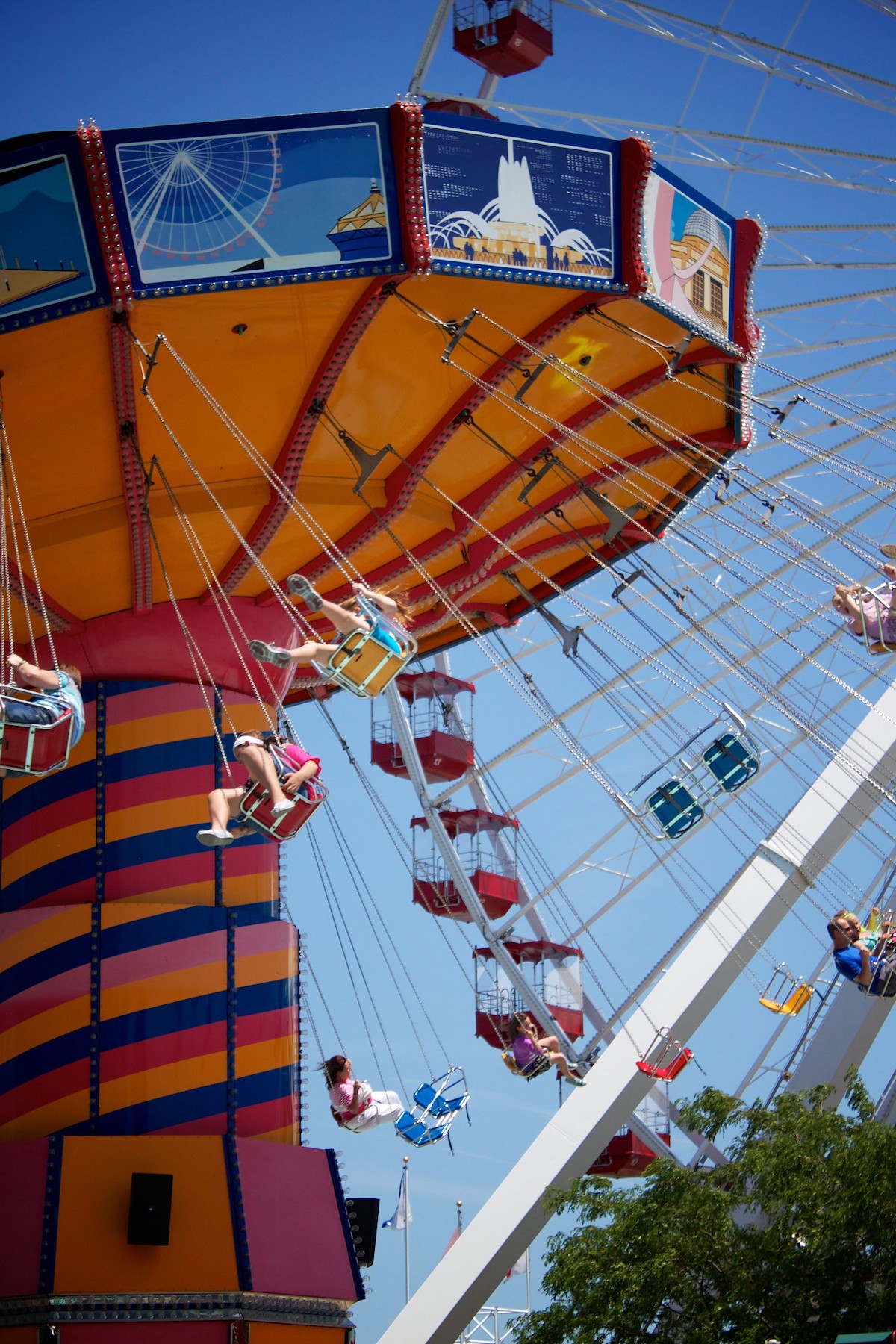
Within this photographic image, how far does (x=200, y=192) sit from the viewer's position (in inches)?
533

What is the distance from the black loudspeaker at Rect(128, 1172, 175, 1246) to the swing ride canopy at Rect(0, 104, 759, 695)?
492cm

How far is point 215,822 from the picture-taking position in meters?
13.7

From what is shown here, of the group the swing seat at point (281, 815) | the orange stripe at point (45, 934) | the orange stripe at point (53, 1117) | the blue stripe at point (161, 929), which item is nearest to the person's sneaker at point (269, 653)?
the swing seat at point (281, 815)

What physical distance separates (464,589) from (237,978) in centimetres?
521

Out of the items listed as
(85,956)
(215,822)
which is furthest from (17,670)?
(85,956)

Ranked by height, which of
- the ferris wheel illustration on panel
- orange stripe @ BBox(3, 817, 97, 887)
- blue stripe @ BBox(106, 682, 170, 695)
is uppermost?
the ferris wheel illustration on panel

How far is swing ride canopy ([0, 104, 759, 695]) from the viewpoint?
13.6 metres

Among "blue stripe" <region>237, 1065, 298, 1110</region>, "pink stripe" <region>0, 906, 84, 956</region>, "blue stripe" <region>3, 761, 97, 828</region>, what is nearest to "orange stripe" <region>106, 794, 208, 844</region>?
"blue stripe" <region>3, 761, 97, 828</region>

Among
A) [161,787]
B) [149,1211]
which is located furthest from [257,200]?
[149,1211]

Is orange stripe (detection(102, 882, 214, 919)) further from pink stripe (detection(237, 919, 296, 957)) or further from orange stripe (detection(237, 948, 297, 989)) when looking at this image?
orange stripe (detection(237, 948, 297, 989))

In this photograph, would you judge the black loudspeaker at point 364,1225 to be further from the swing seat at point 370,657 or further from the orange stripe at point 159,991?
the swing seat at point 370,657

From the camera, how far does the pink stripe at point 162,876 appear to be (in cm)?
1650

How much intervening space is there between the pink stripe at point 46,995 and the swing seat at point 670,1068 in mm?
8055

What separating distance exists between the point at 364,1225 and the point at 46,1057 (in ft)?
11.4
